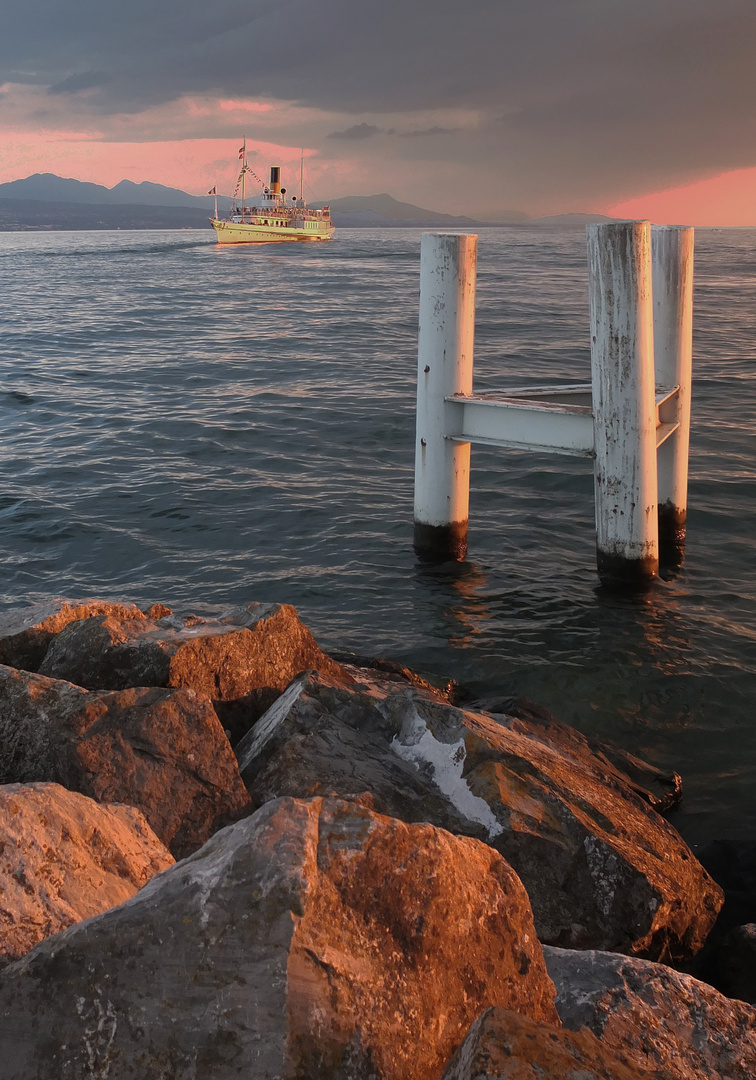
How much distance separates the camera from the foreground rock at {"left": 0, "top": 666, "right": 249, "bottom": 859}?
341 centimetres

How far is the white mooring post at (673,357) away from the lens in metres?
8.61

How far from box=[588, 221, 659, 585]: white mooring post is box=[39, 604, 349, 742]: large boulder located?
3397 mm

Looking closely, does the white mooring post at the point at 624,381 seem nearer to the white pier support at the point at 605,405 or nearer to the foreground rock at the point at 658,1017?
the white pier support at the point at 605,405

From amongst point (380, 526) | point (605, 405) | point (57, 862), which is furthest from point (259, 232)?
point (57, 862)

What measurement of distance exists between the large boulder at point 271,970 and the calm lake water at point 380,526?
3.48 metres

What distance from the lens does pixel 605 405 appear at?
710cm

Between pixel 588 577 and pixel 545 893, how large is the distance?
5.42 metres

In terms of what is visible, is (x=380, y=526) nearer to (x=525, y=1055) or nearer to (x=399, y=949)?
(x=399, y=949)

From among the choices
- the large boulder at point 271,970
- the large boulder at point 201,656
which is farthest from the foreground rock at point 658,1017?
the large boulder at point 201,656

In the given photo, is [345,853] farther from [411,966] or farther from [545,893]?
[545,893]

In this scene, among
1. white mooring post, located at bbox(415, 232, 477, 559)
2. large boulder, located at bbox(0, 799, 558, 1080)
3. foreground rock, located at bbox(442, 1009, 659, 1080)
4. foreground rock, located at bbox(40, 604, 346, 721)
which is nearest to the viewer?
foreground rock, located at bbox(442, 1009, 659, 1080)

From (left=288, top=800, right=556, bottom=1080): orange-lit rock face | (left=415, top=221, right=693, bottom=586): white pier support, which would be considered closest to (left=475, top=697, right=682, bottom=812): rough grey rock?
(left=415, top=221, right=693, bottom=586): white pier support

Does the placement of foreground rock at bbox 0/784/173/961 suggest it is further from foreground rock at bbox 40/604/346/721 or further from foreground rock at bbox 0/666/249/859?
foreground rock at bbox 40/604/346/721

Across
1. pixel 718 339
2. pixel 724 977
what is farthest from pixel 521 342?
pixel 724 977
